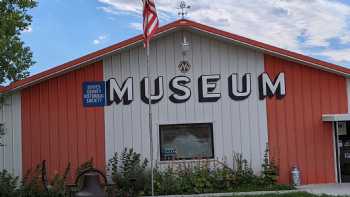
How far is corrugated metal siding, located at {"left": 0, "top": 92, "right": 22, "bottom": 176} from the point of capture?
14961mm

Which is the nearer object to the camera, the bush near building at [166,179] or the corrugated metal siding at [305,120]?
the bush near building at [166,179]

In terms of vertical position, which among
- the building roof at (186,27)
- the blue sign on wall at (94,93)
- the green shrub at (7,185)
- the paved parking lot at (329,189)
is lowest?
the paved parking lot at (329,189)

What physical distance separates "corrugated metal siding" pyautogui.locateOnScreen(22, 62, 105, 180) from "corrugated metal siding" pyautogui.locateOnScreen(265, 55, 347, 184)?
5006 millimetres

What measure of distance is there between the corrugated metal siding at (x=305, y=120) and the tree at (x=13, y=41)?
6.72 meters

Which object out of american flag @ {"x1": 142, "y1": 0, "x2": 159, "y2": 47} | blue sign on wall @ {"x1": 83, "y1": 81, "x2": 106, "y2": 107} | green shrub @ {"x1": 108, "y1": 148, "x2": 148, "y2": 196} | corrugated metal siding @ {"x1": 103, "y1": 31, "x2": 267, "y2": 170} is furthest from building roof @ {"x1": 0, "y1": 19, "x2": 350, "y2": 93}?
green shrub @ {"x1": 108, "y1": 148, "x2": 148, "y2": 196}

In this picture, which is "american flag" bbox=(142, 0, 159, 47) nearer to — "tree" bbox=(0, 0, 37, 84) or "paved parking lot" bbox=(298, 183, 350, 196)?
"tree" bbox=(0, 0, 37, 84)

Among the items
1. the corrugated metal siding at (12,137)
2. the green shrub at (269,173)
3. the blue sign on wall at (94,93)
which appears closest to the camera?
the green shrub at (269,173)

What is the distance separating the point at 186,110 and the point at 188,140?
876 mm

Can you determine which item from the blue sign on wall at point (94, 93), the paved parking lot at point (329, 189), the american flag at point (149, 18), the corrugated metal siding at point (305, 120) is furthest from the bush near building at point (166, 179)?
the american flag at point (149, 18)

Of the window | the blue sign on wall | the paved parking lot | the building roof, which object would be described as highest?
the building roof

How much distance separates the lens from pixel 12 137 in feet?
49.3

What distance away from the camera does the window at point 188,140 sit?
15.1m

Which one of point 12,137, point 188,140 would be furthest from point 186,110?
point 12,137

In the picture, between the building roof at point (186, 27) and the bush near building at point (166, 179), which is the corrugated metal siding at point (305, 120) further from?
the bush near building at point (166, 179)
